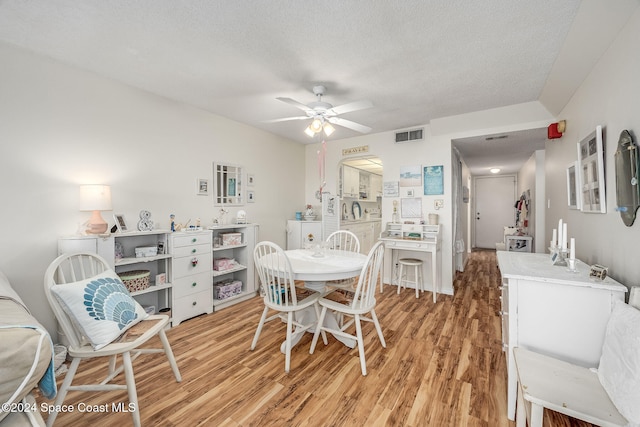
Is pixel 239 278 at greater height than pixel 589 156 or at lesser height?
lesser

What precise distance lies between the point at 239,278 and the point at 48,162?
7.59ft

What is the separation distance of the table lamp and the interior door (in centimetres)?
889

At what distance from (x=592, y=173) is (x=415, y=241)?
204 centimetres

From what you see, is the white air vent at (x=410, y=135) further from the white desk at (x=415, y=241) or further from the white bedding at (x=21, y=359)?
the white bedding at (x=21, y=359)

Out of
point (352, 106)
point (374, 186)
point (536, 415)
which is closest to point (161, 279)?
point (352, 106)

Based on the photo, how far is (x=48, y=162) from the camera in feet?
7.43

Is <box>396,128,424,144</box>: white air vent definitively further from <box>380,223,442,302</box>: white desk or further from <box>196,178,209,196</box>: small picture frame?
<box>196,178,209,196</box>: small picture frame

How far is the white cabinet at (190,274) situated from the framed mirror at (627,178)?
3435mm

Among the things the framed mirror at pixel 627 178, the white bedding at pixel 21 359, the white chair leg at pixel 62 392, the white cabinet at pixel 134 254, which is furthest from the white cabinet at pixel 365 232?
the white bedding at pixel 21 359

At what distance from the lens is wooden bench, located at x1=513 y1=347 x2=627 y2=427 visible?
1.04m

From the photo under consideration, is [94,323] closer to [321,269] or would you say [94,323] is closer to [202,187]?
[321,269]

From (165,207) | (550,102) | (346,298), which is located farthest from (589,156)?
(165,207)

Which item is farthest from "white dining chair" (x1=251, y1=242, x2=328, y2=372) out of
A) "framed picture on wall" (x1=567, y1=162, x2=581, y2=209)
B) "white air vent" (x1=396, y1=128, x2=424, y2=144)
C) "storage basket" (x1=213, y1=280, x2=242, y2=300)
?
"white air vent" (x1=396, y1=128, x2=424, y2=144)

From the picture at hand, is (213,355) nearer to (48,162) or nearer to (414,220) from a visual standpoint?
(48,162)
